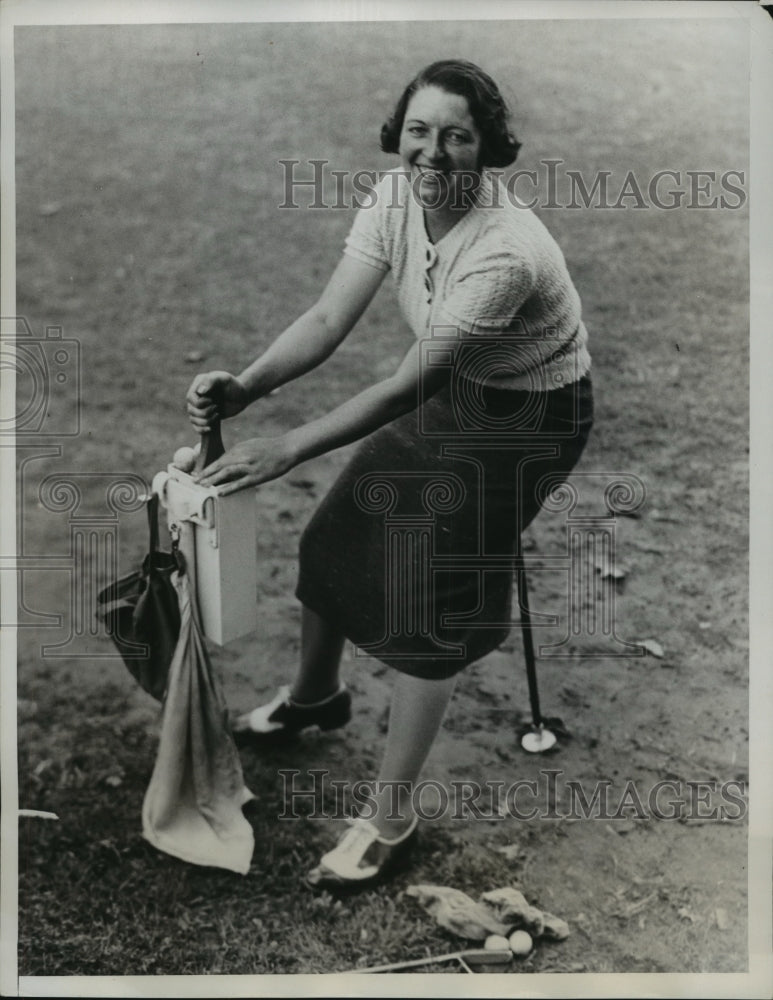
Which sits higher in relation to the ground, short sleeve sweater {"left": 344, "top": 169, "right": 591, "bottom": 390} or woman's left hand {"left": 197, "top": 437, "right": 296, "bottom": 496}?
short sleeve sweater {"left": 344, "top": 169, "right": 591, "bottom": 390}

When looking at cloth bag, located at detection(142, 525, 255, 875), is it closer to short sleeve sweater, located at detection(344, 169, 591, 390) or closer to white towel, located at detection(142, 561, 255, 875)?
white towel, located at detection(142, 561, 255, 875)

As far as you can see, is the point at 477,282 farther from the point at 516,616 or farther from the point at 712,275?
the point at 516,616

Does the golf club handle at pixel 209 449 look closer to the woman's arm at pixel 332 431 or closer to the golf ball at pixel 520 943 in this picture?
the woman's arm at pixel 332 431

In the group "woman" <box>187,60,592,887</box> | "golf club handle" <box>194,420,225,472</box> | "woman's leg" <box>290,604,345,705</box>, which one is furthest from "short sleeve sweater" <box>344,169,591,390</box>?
"woman's leg" <box>290,604,345,705</box>

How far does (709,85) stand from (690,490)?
1.15m

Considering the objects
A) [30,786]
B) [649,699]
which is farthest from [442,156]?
[30,786]

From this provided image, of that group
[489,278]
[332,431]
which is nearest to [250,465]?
[332,431]

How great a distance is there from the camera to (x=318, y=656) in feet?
12.8

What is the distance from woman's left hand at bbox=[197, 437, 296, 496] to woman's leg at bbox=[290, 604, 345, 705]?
1.31 feet

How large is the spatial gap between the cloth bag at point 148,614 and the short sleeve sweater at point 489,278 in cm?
96

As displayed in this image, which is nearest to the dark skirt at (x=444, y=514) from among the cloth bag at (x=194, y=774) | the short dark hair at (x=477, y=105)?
the cloth bag at (x=194, y=774)

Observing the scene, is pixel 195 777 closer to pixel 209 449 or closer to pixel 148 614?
pixel 148 614

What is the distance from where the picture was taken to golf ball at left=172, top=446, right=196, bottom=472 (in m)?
3.84

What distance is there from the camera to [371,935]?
12.6 ft
